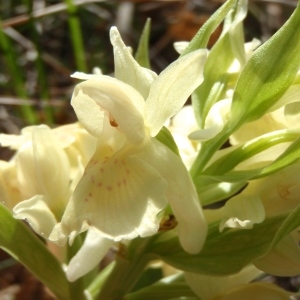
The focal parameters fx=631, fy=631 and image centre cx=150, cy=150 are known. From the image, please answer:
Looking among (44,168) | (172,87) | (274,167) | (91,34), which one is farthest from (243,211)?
(91,34)

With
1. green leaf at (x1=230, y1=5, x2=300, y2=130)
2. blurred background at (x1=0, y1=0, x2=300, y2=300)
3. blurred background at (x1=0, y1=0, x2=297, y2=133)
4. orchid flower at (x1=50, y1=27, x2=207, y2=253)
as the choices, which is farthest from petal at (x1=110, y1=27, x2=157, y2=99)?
blurred background at (x1=0, y1=0, x2=297, y2=133)

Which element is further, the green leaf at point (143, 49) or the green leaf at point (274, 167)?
the green leaf at point (143, 49)

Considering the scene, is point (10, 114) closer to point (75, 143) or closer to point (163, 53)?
point (163, 53)

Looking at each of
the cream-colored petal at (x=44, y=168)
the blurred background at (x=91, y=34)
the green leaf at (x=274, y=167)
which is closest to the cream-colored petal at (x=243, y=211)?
the green leaf at (x=274, y=167)

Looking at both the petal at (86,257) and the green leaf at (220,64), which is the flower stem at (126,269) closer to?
the petal at (86,257)

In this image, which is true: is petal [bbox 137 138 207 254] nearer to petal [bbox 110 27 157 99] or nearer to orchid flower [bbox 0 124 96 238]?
petal [bbox 110 27 157 99]

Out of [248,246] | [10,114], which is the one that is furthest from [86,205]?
[10,114]
